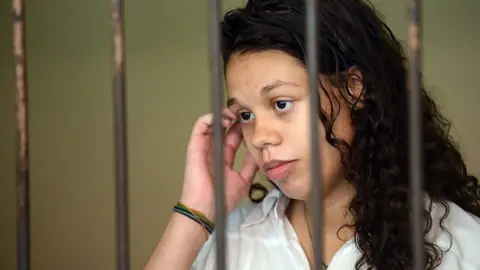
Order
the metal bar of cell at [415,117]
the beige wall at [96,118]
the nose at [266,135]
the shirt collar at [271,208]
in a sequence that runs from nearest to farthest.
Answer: the metal bar of cell at [415,117]
the nose at [266,135]
the shirt collar at [271,208]
the beige wall at [96,118]

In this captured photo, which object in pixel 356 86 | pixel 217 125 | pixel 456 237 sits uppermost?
pixel 356 86

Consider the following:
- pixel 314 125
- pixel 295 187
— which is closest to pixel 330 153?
pixel 295 187

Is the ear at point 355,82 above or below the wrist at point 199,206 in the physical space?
above

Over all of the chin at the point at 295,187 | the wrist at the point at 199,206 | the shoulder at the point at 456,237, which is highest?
the chin at the point at 295,187

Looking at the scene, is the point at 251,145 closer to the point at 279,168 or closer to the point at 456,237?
the point at 279,168

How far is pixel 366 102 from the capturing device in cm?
116

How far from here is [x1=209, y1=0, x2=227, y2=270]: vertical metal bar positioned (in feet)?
2.37

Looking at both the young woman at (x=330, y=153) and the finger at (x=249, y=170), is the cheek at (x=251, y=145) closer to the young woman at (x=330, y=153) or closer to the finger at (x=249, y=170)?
the young woman at (x=330, y=153)

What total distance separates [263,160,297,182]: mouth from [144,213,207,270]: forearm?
0.16 metres

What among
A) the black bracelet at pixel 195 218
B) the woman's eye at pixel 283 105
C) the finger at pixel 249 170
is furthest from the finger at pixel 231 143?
the woman's eye at pixel 283 105

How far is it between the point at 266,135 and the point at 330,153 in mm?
115

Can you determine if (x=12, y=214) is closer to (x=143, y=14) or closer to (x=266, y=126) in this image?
(x=143, y=14)

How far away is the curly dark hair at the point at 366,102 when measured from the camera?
1.14 meters

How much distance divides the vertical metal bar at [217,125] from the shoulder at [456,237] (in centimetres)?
49
